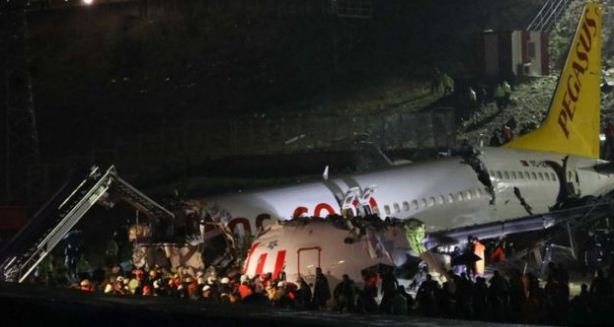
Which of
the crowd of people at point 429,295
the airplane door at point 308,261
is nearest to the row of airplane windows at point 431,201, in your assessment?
the airplane door at point 308,261

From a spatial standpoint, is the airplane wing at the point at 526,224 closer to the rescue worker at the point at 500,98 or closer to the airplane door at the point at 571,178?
the airplane door at the point at 571,178

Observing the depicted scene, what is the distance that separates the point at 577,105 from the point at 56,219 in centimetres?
1873

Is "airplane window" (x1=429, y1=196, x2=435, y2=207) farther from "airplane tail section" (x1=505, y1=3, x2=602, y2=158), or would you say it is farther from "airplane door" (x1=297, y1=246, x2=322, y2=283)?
"airplane door" (x1=297, y1=246, x2=322, y2=283)

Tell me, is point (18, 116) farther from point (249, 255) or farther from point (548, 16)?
point (548, 16)

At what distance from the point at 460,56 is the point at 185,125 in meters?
21.5

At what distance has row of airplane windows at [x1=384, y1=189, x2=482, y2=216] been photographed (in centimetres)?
2811

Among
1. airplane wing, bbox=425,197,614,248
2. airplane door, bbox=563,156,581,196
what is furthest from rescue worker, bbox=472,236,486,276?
airplane door, bbox=563,156,581,196

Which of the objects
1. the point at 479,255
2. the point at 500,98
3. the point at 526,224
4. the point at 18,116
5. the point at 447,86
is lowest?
the point at 479,255

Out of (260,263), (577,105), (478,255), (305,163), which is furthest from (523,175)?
(305,163)

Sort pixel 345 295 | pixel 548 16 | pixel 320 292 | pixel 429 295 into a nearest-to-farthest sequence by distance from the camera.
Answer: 1. pixel 429 295
2. pixel 345 295
3. pixel 320 292
4. pixel 548 16

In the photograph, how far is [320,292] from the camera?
65.9ft

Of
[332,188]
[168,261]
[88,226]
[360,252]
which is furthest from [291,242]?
[88,226]

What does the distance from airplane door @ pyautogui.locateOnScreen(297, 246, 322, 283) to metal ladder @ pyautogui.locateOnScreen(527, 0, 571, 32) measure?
40635 millimetres

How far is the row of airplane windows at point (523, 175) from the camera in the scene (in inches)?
1225
